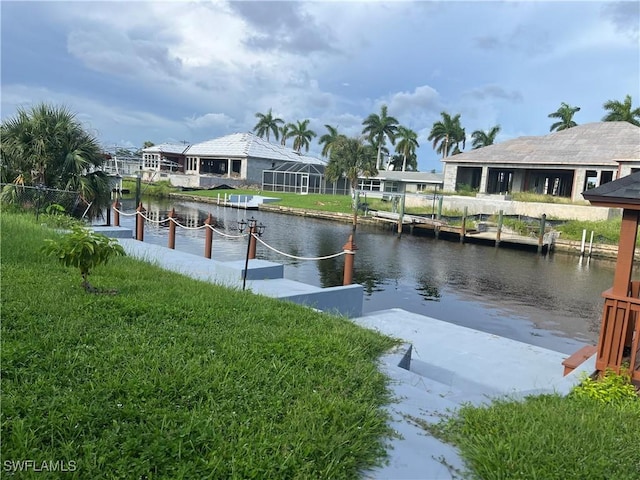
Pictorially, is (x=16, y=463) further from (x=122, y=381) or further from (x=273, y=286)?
(x=273, y=286)

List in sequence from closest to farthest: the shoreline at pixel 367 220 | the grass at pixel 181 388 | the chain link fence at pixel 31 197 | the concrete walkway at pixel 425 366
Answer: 1. the grass at pixel 181 388
2. the concrete walkway at pixel 425 366
3. the chain link fence at pixel 31 197
4. the shoreline at pixel 367 220

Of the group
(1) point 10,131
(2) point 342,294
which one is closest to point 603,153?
(2) point 342,294

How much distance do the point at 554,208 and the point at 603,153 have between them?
7.96 meters

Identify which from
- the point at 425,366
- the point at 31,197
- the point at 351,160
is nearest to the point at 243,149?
the point at 351,160

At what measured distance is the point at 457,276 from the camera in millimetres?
18719

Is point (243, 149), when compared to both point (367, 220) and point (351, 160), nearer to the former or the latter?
point (351, 160)

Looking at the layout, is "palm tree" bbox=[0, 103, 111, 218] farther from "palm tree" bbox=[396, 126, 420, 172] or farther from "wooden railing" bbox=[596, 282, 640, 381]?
"palm tree" bbox=[396, 126, 420, 172]

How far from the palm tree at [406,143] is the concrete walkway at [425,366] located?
174 feet

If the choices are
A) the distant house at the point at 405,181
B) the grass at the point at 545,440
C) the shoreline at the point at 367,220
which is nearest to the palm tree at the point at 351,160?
the distant house at the point at 405,181

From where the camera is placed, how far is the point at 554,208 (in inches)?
1200

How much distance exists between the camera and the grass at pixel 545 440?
313cm

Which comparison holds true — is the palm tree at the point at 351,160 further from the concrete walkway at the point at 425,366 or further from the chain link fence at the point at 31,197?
the concrete walkway at the point at 425,366

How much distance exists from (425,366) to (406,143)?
57.9 meters

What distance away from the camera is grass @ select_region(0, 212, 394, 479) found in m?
2.83
